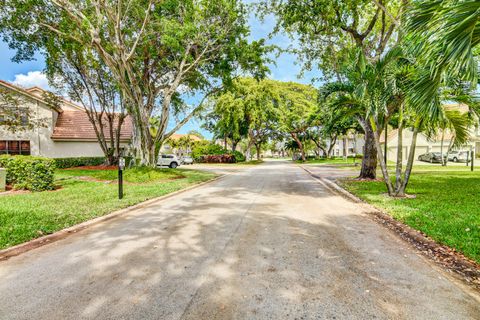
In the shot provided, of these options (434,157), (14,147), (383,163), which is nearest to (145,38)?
(383,163)

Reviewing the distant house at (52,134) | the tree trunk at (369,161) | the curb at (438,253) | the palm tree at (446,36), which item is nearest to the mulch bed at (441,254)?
the curb at (438,253)

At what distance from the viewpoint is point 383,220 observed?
5859 millimetres

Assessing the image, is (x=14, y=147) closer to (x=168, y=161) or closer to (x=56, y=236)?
(x=168, y=161)

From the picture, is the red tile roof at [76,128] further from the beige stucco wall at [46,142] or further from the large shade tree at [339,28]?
the large shade tree at [339,28]

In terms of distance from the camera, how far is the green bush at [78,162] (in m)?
21.6

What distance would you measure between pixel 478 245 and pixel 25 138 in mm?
30359

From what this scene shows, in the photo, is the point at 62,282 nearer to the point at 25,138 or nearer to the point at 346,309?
the point at 346,309

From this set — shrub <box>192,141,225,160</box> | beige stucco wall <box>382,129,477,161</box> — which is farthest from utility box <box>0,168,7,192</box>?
beige stucco wall <box>382,129,477,161</box>

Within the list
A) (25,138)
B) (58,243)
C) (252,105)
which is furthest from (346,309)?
(252,105)

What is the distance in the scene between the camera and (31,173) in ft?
32.8

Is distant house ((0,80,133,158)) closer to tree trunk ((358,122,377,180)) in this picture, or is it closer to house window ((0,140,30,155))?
house window ((0,140,30,155))

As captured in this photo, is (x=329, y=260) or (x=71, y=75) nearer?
(x=329, y=260)

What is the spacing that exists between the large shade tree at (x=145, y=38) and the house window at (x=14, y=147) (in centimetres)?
1117

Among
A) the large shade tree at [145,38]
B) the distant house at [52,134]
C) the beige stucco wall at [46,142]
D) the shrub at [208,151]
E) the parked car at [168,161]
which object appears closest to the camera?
the large shade tree at [145,38]
